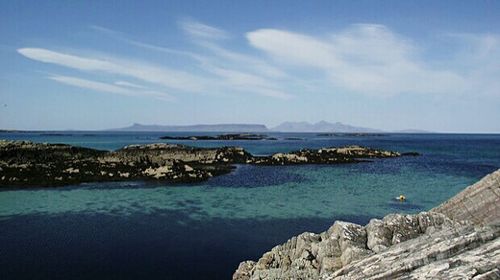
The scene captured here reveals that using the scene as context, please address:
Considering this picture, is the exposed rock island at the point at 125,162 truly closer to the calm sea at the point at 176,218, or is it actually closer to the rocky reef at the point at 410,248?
the calm sea at the point at 176,218

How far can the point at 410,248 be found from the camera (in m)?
12.8

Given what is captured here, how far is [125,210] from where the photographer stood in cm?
3825

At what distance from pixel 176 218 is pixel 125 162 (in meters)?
38.4

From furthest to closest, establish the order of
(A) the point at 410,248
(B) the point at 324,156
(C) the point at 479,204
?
(B) the point at 324,156, (C) the point at 479,204, (A) the point at 410,248

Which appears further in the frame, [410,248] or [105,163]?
[105,163]

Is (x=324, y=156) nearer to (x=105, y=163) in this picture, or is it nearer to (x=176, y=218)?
(x=105, y=163)

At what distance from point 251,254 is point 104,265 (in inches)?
353

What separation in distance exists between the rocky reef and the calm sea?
23.7ft

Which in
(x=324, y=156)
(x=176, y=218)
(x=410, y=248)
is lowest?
(x=176, y=218)

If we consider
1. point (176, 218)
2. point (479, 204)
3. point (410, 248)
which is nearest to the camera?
point (410, 248)

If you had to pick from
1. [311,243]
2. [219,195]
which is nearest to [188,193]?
[219,195]

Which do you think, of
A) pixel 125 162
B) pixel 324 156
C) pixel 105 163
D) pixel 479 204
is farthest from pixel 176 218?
pixel 324 156

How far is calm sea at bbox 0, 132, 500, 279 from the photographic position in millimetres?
23797

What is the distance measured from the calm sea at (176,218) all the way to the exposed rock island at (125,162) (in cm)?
457
